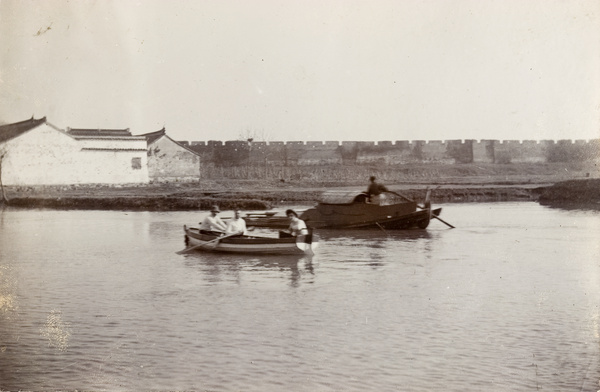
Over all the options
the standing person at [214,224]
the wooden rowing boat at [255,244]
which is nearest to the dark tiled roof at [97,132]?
the standing person at [214,224]

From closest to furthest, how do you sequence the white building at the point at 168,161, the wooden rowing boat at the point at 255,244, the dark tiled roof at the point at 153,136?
the wooden rowing boat at the point at 255,244 → the dark tiled roof at the point at 153,136 → the white building at the point at 168,161

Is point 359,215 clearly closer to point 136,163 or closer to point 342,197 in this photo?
point 342,197

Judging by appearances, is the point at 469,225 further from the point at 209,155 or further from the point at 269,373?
the point at 209,155

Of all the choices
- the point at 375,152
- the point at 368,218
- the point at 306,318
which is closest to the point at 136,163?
the point at 375,152

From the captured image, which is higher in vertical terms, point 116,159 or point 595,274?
point 116,159

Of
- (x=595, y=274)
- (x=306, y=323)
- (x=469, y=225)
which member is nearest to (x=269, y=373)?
(x=306, y=323)

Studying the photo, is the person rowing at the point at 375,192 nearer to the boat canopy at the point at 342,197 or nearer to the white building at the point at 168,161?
the boat canopy at the point at 342,197
